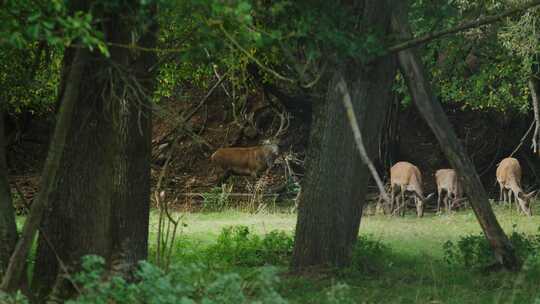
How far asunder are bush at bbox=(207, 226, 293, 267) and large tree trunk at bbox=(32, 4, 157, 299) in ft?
11.2

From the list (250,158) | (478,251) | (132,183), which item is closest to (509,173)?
(250,158)

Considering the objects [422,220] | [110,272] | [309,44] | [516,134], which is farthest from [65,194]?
[516,134]

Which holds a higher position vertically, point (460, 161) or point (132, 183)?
point (460, 161)

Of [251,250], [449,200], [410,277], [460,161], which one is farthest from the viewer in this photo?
[449,200]

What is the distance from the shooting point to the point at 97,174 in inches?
350

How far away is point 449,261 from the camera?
11422 millimetres

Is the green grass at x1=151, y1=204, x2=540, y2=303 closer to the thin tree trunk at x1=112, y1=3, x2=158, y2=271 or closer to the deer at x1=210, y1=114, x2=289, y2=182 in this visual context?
the thin tree trunk at x1=112, y1=3, x2=158, y2=271

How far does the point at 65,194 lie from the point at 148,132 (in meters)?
1.21

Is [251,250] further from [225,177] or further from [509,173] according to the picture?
[225,177]

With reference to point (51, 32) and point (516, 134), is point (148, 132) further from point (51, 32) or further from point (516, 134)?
point (516, 134)

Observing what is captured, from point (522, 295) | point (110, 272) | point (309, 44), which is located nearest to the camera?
point (309, 44)

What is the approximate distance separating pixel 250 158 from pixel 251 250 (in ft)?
41.1

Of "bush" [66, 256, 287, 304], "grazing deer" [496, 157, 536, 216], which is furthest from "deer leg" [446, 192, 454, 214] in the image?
"bush" [66, 256, 287, 304]

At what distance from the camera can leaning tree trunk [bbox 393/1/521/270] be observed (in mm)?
10516
